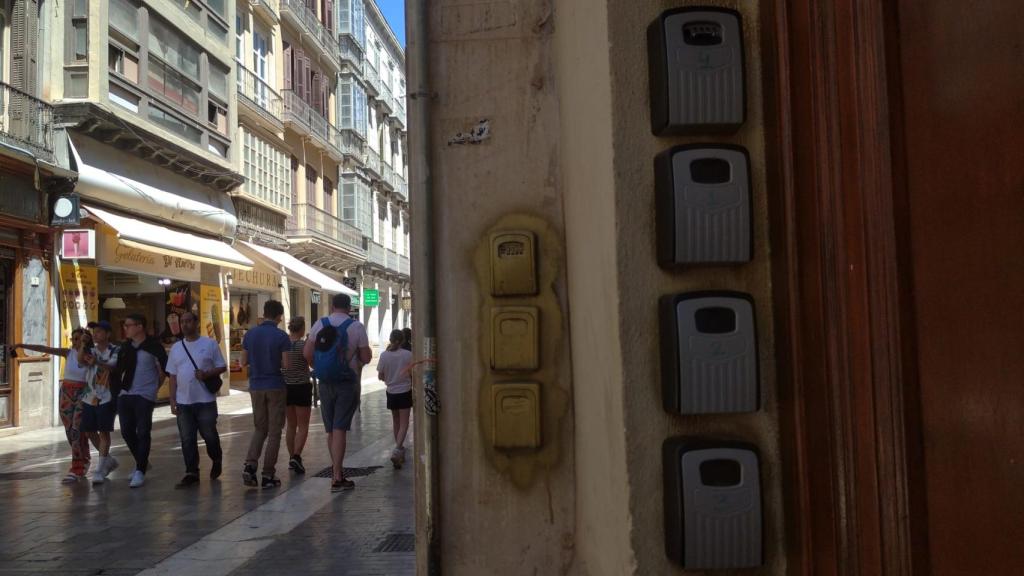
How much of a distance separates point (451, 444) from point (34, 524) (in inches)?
205

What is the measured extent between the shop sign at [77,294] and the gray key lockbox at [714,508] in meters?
15.9

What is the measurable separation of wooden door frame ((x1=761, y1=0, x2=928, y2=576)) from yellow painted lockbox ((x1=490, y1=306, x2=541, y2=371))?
1.04 meters

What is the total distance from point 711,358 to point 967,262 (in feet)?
2.42

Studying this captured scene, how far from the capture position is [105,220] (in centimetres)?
1639

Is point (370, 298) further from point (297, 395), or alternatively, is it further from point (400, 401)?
point (297, 395)

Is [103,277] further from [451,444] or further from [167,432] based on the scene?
[451,444]

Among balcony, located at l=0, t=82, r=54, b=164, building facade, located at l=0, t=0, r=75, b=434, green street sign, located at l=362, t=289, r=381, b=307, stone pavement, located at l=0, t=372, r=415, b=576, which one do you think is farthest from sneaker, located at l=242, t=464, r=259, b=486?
green street sign, located at l=362, t=289, r=381, b=307

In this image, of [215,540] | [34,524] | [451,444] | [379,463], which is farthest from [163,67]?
[451,444]

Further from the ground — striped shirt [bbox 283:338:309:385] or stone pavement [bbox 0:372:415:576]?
striped shirt [bbox 283:338:309:385]

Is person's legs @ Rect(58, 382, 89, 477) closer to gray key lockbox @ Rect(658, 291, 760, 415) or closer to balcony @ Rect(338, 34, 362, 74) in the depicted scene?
gray key lockbox @ Rect(658, 291, 760, 415)

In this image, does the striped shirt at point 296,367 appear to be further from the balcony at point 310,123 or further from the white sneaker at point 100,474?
the balcony at point 310,123

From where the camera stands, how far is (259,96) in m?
25.6

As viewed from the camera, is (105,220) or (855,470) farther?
(105,220)

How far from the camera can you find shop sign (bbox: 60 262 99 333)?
631 inches
